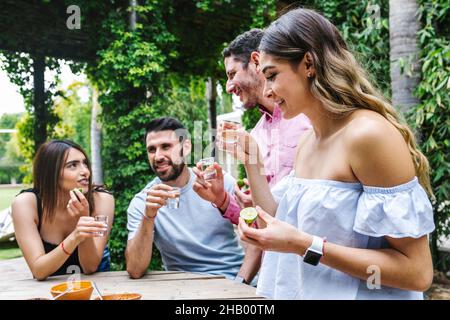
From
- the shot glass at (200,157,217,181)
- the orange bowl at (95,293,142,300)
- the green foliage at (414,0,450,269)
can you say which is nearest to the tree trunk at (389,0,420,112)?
the green foliage at (414,0,450,269)

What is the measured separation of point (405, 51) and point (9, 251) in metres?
7.58

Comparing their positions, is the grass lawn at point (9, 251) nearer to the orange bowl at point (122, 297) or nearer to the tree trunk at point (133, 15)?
the tree trunk at point (133, 15)

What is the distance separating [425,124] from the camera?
4.62 m

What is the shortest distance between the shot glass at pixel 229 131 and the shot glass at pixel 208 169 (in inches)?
14.6

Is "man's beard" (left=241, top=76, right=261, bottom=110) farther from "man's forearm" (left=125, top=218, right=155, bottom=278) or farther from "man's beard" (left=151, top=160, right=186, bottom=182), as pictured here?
"man's forearm" (left=125, top=218, right=155, bottom=278)

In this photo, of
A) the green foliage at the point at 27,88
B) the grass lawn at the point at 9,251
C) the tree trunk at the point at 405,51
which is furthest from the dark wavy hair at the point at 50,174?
the grass lawn at the point at 9,251

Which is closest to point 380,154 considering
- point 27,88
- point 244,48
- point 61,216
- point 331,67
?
point 331,67

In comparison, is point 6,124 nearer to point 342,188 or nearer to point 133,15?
point 133,15

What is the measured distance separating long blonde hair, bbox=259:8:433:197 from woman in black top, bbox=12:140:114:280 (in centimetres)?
143

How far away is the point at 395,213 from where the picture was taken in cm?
131

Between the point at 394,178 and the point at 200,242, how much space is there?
1731mm

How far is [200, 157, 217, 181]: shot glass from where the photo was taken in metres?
2.44

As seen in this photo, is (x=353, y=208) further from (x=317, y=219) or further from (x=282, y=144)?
(x=282, y=144)

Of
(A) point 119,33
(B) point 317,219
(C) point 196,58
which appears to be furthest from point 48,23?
(B) point 317,219
